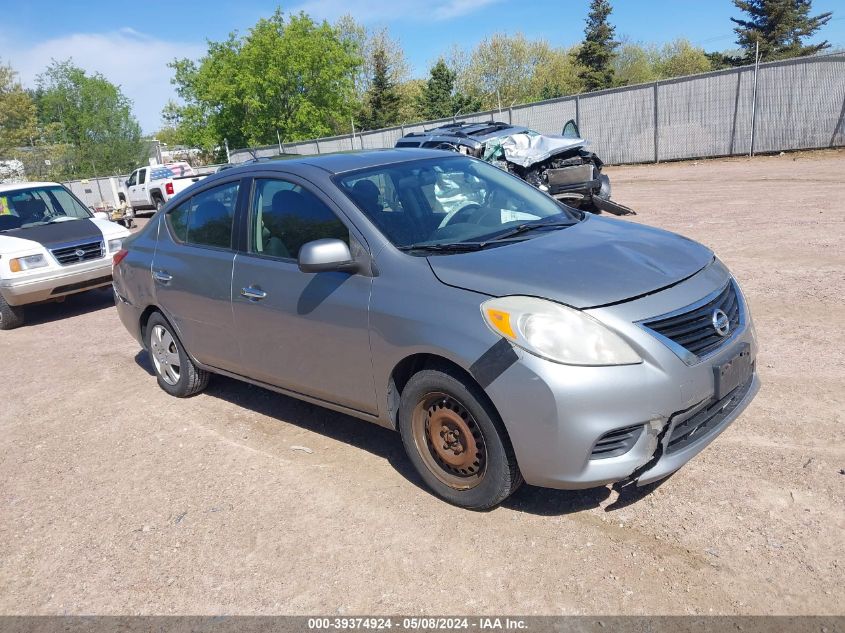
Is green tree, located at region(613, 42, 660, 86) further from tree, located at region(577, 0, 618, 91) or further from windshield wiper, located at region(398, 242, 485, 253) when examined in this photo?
windshield wiper, located at region(398, 242, 485, 253)

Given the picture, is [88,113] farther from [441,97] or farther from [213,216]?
[213,216]

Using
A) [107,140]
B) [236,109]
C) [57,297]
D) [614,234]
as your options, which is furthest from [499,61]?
[614,234]

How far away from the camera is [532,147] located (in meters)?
11.5

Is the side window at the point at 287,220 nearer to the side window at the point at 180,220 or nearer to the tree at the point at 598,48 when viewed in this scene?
the side window at the point at 180,220

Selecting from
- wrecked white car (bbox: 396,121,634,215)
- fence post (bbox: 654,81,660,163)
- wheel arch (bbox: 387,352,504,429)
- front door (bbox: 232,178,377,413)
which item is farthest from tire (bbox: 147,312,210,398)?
fence post (bbox: 654,81,660,163)

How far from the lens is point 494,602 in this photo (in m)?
2.78

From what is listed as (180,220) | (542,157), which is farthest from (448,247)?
(542,157)

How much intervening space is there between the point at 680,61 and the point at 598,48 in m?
13.8

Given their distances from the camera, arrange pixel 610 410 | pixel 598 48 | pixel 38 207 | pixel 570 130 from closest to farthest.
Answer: pixel 610 410
pixel 38 207
pixel 570 130
pixel 598 48

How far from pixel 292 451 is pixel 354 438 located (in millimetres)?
406

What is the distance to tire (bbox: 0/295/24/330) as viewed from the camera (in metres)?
8.88

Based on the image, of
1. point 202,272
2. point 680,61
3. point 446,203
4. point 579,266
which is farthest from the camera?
point 680,61

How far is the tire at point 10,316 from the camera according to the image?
8.88 m

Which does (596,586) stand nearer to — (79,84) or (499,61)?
(499,61)
